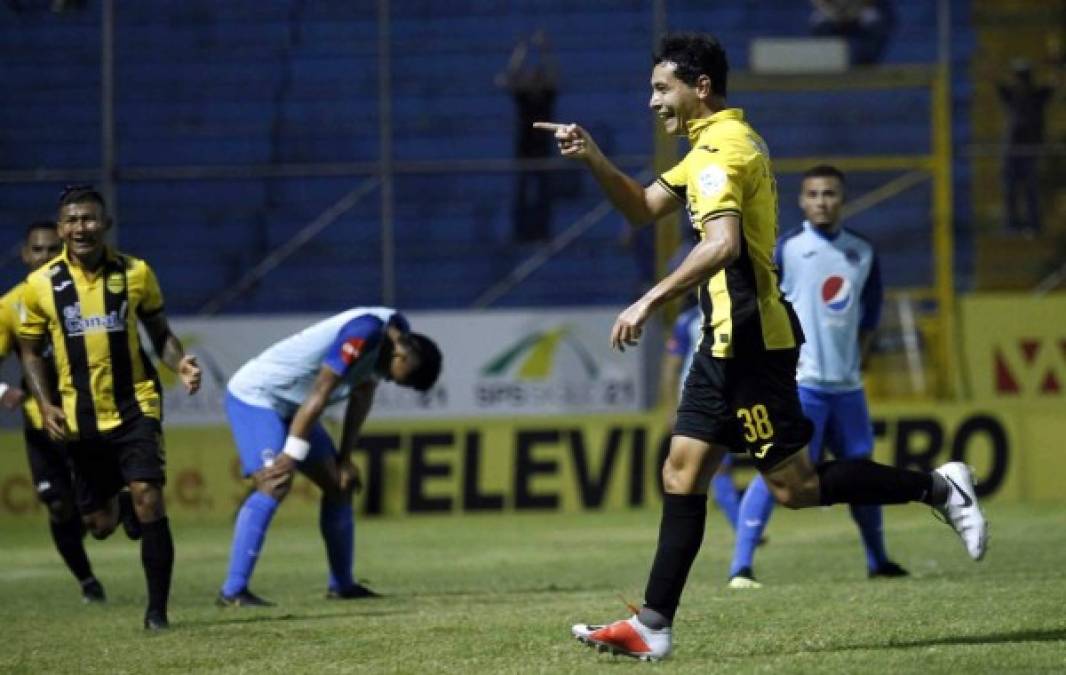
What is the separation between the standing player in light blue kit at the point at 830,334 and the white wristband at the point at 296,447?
8.05 ft

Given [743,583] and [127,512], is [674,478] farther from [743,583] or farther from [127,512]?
[127,512]

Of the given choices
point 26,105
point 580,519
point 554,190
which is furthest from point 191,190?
point 580,519

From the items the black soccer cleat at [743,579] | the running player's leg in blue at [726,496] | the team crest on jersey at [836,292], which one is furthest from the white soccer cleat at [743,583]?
the running player's leg in blue at [726,496]

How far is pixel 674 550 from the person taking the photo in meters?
7.60

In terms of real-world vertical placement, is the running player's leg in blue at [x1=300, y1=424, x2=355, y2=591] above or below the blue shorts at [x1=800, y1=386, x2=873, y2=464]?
below

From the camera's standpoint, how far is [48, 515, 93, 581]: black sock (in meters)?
12.4

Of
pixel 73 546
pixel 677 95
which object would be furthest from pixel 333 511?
pixel 677 95

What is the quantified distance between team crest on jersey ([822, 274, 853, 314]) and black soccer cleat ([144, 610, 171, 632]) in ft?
14.0

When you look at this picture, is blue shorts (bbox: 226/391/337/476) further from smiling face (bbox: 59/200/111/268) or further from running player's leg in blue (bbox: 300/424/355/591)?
smiling face (bbox: 59/200/111/268)

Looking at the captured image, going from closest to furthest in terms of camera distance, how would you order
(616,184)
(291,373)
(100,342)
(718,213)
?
1. (718,213)
2. (616,184)
3. (100,342)
4. (291,373)

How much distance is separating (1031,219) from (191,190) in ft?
29.2

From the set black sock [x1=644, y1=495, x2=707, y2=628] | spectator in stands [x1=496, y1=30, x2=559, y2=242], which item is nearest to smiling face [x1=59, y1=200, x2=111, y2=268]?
black sock [x1=644, y1=495, x2=707, y2=628]

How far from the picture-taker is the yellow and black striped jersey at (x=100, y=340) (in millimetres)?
10164

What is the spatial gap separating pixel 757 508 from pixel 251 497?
2792 mm
